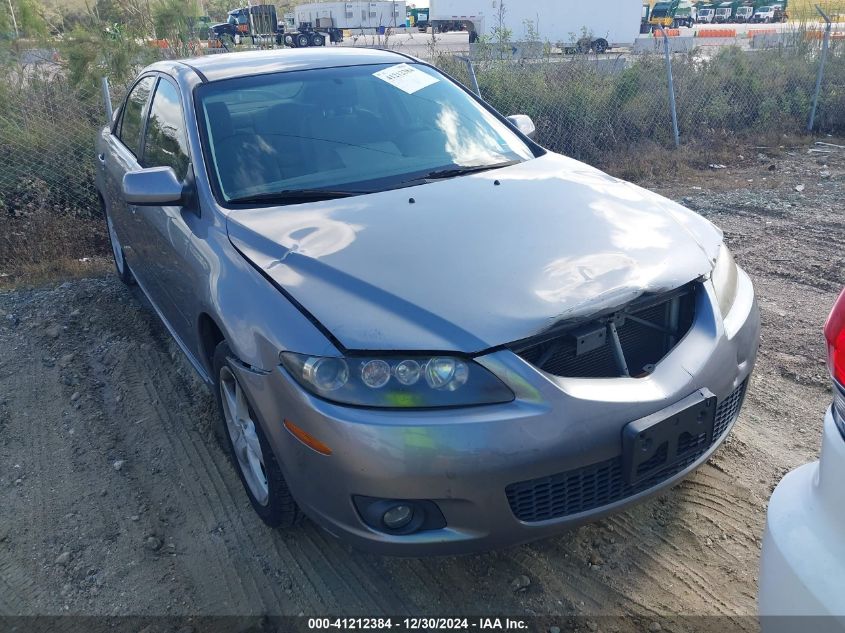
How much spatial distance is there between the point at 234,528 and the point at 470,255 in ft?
4.85

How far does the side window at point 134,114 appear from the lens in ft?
14.0

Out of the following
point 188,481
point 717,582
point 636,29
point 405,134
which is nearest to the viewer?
point 717,582

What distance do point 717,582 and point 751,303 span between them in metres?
1.05

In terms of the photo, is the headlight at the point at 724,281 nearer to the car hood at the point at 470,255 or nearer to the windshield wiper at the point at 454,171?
the car hood at the point at 470,255

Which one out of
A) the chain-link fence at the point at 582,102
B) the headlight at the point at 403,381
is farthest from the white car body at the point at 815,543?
the chain-link fence at the point at 582,102

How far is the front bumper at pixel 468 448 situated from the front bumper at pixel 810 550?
25.1 inches

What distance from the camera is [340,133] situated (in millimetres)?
3453

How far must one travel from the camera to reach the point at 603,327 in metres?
2.32

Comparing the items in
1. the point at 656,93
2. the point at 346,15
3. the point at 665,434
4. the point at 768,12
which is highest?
the point at 346,15

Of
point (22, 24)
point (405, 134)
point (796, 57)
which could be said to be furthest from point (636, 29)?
point (405, 134)

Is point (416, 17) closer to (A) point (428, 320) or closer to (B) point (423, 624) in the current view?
(A) point (428, 320)

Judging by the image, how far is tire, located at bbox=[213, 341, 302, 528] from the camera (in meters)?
2.52

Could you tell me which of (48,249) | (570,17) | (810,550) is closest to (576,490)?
(810,550)

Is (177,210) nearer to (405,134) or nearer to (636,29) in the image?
(405,134)
